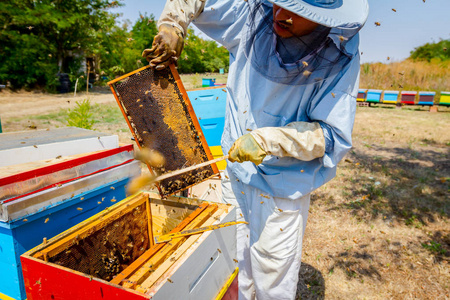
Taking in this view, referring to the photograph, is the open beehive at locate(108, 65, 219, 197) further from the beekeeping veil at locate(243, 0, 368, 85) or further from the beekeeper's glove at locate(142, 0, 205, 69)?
the beekeeping veil at locate(243, 0, 368, 85)

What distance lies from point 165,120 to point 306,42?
0.99 metres

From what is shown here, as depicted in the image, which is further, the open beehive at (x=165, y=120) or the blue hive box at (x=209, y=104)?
the blue hive box at (x=209, y=104)

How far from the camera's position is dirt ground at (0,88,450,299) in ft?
9.26

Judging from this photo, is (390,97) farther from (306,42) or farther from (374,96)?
(306,42)

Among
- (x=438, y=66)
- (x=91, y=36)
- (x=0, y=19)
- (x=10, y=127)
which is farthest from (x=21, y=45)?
(x=438, y=66)

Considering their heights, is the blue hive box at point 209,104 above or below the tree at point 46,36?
below

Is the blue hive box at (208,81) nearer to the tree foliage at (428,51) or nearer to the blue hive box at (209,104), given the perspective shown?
the blue hive box at (209,104)

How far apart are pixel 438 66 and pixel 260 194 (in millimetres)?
20918

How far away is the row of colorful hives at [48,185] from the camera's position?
1.36 meters

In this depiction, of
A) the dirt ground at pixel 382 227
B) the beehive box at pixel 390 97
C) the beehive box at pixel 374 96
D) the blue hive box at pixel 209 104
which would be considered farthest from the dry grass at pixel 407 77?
the blue hive box at pixel 209 104

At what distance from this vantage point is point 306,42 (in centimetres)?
157

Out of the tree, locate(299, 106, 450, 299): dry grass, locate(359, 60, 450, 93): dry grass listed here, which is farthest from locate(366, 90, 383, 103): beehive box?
the tree

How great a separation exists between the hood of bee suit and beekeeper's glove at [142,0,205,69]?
63cm

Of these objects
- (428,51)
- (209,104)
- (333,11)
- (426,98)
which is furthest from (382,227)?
(428,51)
